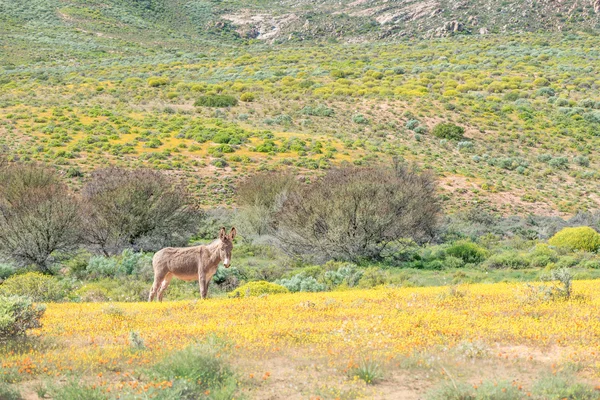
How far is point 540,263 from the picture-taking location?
2498 centimetres

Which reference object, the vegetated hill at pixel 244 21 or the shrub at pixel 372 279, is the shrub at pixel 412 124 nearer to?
the shrub at pixel 372 279

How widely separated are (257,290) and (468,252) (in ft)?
42.4

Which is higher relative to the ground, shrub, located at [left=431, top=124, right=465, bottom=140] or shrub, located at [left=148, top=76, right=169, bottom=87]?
shrub, located at [left=148, top=76, right=169, bottom=87]

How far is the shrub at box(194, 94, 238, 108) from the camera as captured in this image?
6294 cm

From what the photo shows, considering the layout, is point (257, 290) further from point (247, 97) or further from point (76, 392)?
point (247, 97)

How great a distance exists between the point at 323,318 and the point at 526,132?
50.4 meters

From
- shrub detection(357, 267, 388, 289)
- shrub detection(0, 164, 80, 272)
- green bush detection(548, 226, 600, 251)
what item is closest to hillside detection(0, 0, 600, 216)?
green bush detection(548, 226, 600, 251)

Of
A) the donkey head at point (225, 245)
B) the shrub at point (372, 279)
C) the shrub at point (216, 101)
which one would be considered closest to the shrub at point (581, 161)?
the shrub at point (216, 101)

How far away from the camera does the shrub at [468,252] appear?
26.7 metres

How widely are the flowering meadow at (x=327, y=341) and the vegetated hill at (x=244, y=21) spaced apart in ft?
273

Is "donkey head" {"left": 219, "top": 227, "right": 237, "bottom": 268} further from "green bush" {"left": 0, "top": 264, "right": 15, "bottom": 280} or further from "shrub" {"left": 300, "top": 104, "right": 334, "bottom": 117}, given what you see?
"shrub" {"left": 300, "top": 104, "right": 334, "bottom": 117}

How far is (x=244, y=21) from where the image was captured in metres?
134

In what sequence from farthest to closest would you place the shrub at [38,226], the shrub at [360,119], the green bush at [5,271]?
the shrub at [360,119] < the shrub at [38,226] < the green bush at [5,271]

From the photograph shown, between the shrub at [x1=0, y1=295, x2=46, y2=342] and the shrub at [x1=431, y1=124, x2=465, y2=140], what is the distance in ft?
161
